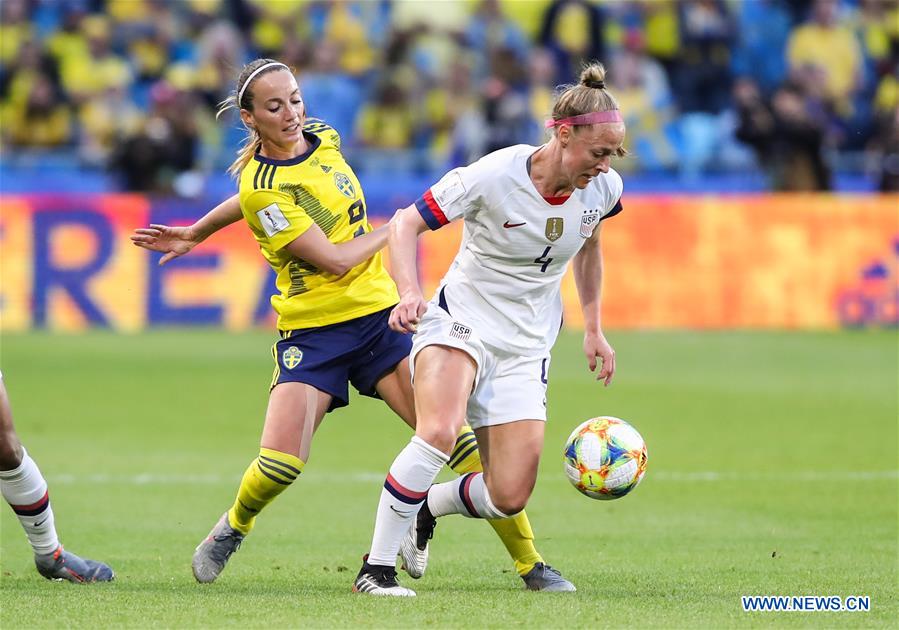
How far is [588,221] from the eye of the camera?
6273 millimetres

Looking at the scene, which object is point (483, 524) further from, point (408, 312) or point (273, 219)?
point (408, 312)

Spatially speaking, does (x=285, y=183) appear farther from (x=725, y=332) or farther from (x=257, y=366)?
(x=725, y=332)

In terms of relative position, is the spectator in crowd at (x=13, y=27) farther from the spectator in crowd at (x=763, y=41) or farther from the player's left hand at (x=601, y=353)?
the player's left hand at (x=601, y=353)

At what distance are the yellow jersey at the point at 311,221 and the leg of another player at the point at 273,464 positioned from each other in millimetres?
359

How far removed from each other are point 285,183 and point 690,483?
4076mm

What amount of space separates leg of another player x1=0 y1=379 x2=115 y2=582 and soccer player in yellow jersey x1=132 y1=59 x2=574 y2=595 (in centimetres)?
48

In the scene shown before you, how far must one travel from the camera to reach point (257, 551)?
7297 millimetres

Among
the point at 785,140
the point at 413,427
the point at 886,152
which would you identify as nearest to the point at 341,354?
the point at 413,427

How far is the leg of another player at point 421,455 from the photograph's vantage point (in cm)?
591

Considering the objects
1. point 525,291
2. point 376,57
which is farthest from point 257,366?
point 525,291

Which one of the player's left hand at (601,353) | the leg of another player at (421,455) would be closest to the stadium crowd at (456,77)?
the player's left hand at (601,353)

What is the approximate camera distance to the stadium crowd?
62.8ft

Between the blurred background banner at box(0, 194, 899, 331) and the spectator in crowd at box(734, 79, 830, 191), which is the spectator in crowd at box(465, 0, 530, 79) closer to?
the spectator in crowd at box(734, 79, 830, 191)

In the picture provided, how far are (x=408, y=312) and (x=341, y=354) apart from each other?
35.6 inches
